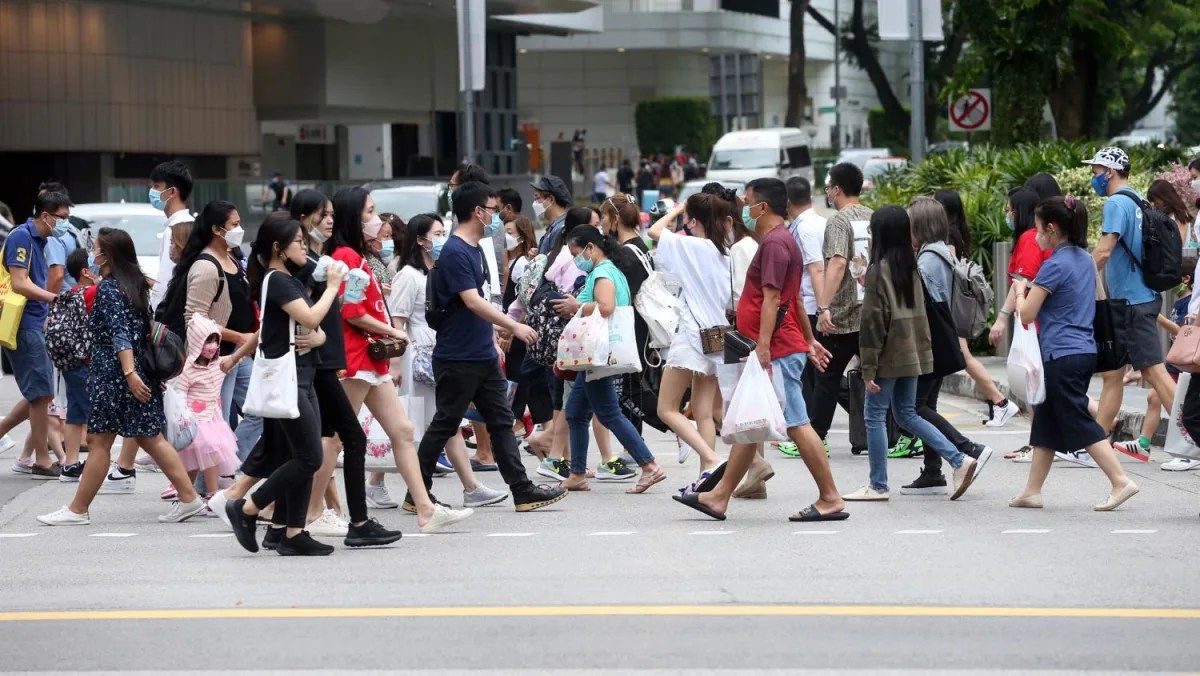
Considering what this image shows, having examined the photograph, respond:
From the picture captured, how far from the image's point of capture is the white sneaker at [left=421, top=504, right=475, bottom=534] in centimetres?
927

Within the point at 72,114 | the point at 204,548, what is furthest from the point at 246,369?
the point at 72,114

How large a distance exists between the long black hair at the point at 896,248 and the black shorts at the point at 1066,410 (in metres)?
0.86

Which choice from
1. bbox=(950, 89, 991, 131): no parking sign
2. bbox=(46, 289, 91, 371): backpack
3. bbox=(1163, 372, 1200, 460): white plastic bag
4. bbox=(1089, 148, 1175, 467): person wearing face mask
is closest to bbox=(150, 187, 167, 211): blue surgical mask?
bbox=(46, 289, 91, 371): backpack

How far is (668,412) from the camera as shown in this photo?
33.6 ft

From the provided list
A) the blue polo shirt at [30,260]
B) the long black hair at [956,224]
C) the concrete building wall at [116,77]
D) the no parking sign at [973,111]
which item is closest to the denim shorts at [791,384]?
the long black hair at [956,224]

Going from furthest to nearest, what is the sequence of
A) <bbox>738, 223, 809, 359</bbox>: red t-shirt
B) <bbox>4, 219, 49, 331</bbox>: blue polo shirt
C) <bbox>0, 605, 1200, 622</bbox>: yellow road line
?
<bbox>4, 219, 49, 331</bbox>: blue polo shirt < <bbox>738, 223, 809, 359</bbox>: red t-shirt < <bbox>0, 605, 1200, 622</bbox>: yellow road line

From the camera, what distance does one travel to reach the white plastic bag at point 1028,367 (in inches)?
375

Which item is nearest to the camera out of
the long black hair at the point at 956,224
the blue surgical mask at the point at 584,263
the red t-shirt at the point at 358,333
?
the red t-shirt at the point at 358,333

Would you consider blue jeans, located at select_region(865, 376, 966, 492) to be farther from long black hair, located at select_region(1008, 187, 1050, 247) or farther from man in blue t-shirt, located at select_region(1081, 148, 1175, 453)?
long black hair, located at select_region(1008, 187, 1050, 247)

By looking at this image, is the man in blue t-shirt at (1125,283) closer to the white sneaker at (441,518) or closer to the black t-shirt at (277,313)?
the white sneaker at (441,518)

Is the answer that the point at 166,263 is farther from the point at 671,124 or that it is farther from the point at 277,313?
the point at 671,124

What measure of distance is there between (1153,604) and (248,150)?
39741mm

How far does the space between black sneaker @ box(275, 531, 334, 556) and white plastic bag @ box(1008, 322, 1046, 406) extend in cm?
373

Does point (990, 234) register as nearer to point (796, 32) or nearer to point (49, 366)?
point (49, 366)
